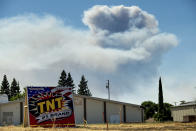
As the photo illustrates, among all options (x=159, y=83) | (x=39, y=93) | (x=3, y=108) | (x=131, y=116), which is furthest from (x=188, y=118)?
(x=3, y=108)

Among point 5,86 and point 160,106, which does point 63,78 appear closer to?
point 5,86

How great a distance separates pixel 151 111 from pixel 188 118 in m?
35.1

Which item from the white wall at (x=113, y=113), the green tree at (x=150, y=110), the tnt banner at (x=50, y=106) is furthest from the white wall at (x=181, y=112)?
the tnt banner at (x=50, y=106)

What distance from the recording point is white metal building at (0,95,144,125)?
2080 inches

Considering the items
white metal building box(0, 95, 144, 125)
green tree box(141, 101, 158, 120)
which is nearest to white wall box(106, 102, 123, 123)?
white metal building box(0, 95, 144, 125)

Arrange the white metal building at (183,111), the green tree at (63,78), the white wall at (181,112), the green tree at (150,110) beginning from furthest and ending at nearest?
the green tree at (63,78)
the green tree at (150,110)
the white wall at (181,112)
the white metal building at (183,111)

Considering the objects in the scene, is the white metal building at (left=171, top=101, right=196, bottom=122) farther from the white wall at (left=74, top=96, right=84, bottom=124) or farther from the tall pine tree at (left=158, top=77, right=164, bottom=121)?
the white wall at (left=74, top=96, right=84, bottom=124)

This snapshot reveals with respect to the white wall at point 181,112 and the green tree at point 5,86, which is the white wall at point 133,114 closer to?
the white wall at point 181,112

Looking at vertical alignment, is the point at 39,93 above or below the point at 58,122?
above

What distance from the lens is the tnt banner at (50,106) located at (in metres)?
33.0

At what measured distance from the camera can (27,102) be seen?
33.0 metres

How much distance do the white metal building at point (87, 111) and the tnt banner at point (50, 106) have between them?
59.8 ft

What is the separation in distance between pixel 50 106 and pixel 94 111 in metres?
20.8

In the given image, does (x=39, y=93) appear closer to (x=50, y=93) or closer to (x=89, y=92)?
(x=50, y=93)
